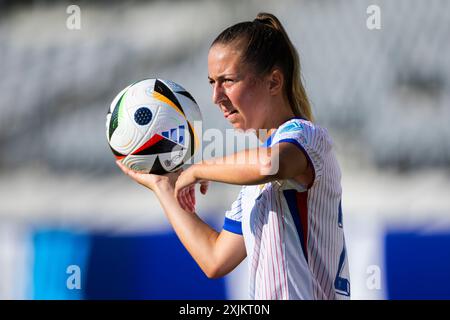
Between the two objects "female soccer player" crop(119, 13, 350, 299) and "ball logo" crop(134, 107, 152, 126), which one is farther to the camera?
"ball logo" crop(134, 107, 152, 126)

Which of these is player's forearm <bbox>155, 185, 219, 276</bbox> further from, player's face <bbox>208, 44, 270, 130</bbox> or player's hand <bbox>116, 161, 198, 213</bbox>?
player's face <bbox>208, 44, 270, 130</bbox>

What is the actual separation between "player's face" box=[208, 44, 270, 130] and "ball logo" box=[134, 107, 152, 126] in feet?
0.93

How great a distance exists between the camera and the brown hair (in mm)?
1758

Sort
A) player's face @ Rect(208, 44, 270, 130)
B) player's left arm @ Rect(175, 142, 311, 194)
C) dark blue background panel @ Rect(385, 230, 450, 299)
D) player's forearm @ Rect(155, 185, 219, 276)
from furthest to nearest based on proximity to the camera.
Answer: dark blue background panel @ Rect(385, 230, 450, 299) → player's forearm @ Rect(155, 185, 219, 276) → player's face @ Rect(208, 44, 270, 130) → player's left arm @ Rect(175, 142, 311, 194)

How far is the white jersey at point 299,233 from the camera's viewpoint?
1.60 metres

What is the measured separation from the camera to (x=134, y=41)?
10.6 feet

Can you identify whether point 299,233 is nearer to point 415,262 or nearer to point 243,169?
point 243,169

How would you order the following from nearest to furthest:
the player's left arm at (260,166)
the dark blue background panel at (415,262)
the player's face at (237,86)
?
the player's left arm at (260,166) → the player's face at (237,86) → the dark blue background panel at (415,262)

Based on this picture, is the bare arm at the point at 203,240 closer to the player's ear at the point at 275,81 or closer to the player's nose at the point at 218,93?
the player's nose at the point at 218,93

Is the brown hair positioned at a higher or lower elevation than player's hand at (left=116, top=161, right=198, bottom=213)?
higher

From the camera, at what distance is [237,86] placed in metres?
1.77

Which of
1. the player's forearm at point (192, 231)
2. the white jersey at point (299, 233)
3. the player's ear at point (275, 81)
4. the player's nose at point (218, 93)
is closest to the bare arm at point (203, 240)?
the player's forearm at point (192, 231)

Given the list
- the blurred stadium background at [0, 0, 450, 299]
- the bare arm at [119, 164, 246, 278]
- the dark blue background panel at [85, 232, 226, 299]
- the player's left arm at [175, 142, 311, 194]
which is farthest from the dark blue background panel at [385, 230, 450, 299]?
the player's left arm at [175, 142, 311, 194]

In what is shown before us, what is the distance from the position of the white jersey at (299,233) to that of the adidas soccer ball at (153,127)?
0.40 metres
